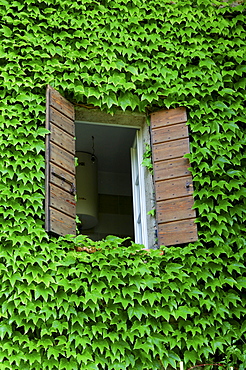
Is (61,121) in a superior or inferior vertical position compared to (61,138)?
superior

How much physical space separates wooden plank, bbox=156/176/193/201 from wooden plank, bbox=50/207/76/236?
0.81 metres

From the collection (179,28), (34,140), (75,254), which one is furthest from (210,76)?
(75,254)

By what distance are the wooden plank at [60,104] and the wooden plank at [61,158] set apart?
0.37m

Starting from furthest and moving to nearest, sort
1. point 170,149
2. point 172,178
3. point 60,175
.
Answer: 1. point 170,149
2. point 172,178
3. point 60,175

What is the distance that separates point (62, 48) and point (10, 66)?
20.6 inches

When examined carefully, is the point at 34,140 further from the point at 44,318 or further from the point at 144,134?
the point at 44,318

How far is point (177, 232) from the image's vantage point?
552cm

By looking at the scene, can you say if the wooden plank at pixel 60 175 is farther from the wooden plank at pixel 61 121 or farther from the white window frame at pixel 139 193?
the white window frame at pixel 139 193

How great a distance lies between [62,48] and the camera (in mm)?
5918

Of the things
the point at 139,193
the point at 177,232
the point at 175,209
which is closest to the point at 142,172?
the point at 139,193

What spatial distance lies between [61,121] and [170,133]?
998mm

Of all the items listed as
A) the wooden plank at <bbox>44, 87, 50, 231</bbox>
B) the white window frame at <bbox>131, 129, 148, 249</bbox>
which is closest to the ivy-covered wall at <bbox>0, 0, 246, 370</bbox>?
the wooden plank at <bbox>44, 87, 50, 231</bbox>

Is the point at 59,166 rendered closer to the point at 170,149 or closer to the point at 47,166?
the point at 47,166

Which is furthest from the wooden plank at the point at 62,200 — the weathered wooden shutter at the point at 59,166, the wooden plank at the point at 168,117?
the wooden plank at the point at 168,117
